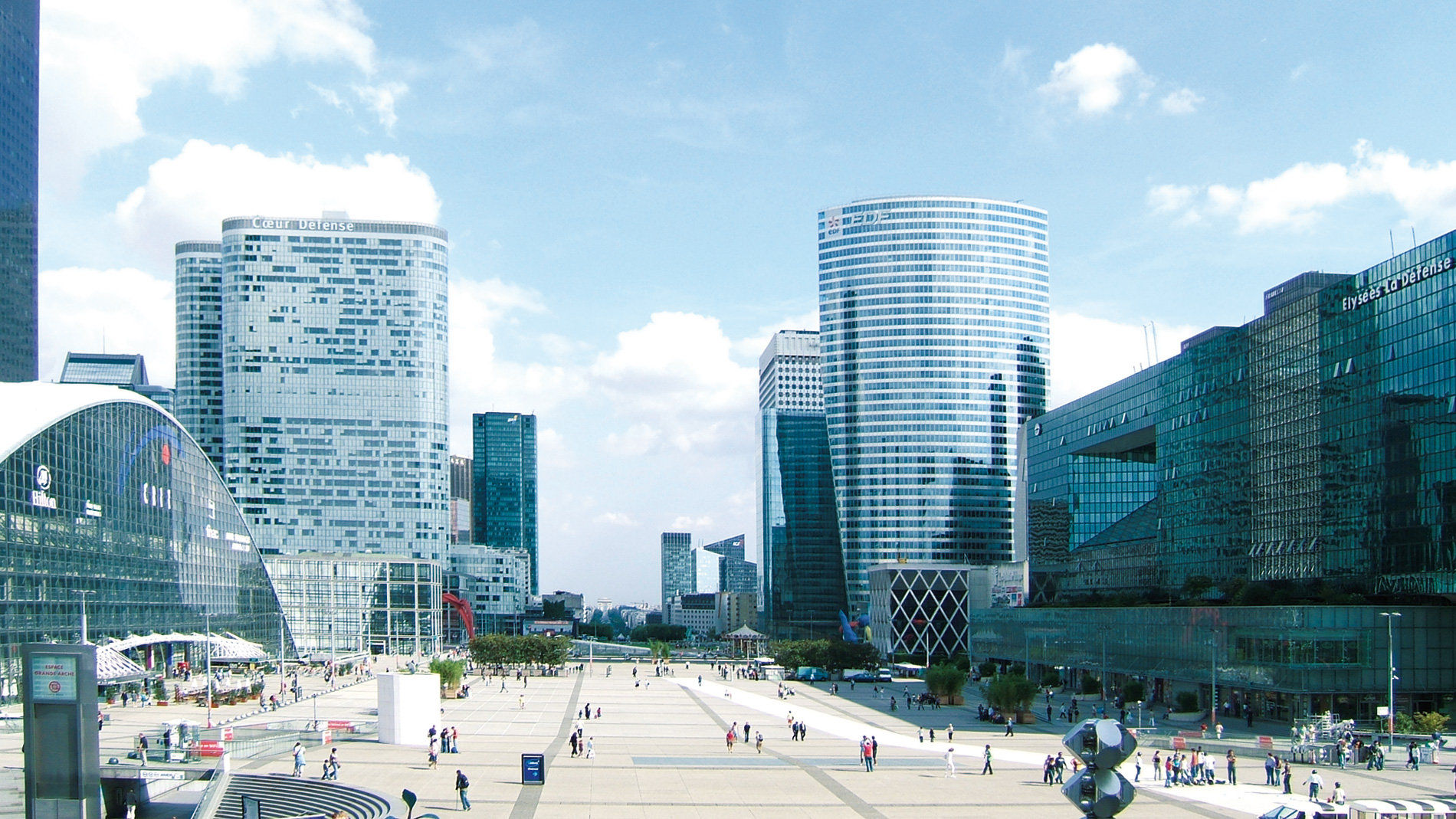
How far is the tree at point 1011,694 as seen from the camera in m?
83.2

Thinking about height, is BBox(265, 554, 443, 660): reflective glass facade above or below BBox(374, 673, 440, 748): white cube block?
below

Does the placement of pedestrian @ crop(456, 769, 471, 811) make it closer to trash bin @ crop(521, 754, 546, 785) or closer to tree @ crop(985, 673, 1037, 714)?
trash bin @ crop(521, 754, 546, 785)

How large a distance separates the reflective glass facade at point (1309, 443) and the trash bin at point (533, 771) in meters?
62.0

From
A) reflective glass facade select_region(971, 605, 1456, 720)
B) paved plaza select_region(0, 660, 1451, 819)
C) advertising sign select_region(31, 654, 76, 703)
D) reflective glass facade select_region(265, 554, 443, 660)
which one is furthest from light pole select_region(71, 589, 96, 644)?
reflective glass facade select_region(265, 554, 443, 660)

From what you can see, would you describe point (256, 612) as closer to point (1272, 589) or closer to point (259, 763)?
point (259, 763)

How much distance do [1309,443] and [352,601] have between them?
13939cm

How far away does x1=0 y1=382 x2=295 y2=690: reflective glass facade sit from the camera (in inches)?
3428

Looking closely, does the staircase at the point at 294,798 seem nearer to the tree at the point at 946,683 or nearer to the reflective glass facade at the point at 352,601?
the tree at the point at 946,683

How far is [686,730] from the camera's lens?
3044 inches

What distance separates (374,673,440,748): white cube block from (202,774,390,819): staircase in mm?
13295

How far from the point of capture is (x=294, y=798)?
51031 millimetres

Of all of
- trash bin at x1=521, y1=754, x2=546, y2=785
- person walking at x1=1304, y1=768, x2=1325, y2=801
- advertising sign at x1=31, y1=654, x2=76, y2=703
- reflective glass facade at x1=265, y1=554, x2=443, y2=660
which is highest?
advertising sign at x1=31, y1=654, x2=76, y2=703

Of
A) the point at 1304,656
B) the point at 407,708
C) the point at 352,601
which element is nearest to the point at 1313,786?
the point at 1304,656

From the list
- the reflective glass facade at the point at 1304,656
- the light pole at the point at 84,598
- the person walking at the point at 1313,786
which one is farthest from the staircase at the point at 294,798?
the reflective glass facade at the point at 1304,656
